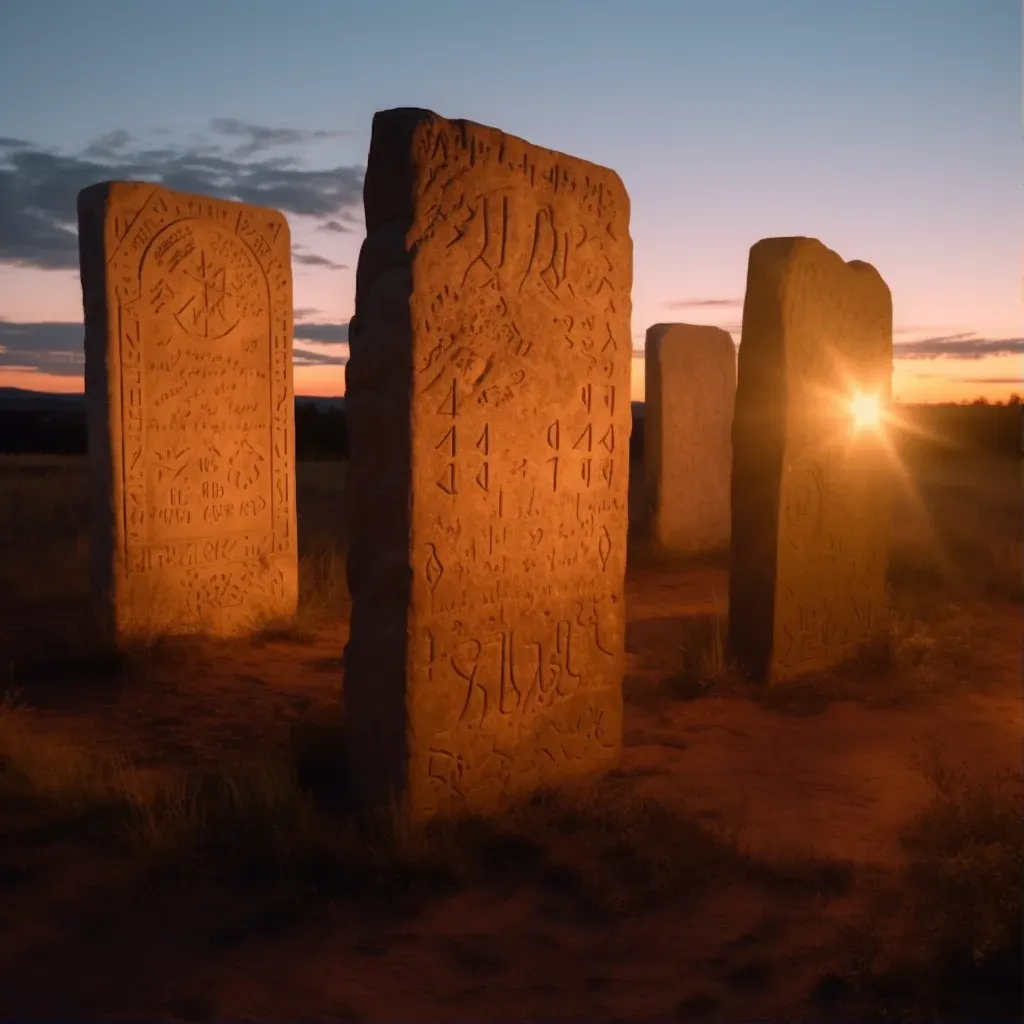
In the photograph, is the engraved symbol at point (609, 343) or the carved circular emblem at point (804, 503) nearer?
the engraved symbol at point (609, 343)

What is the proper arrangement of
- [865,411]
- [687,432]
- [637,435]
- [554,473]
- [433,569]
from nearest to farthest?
1. [433,569]
2. [554,473]
3. [865,411]
4. [687,432]
5. [637,435]

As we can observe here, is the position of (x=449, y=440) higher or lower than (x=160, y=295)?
lower

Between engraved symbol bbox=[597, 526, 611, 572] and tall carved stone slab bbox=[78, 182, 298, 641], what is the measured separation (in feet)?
11.3

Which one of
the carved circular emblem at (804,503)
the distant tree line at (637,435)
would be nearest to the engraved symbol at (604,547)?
the carved circular emblem at (804,503)

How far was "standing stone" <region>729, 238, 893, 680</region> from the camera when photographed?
5.53 metres

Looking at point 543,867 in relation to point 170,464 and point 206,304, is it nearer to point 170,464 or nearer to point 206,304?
point 170,464

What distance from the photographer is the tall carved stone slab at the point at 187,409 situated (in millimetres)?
6207

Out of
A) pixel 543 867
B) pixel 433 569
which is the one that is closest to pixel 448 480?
pixel 433 569

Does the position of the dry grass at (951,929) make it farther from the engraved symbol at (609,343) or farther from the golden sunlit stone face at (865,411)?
the golden sunlit stone face at (865,411)

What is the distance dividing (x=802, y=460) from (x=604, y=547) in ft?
6.30

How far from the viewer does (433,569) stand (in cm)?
359

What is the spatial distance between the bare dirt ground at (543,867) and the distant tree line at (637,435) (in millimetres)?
22183

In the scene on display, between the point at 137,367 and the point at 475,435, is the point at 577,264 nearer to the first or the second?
the point at 475,435

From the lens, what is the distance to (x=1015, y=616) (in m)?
7.72
